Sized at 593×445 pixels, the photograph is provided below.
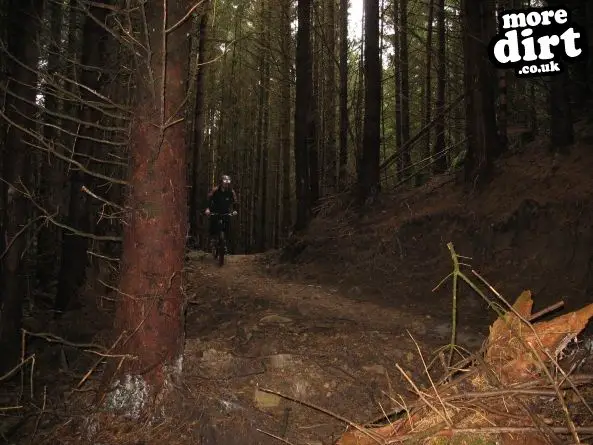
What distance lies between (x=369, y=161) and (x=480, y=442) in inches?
348

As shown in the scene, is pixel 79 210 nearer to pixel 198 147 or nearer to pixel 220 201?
pixel 220 201

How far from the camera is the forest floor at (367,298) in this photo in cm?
385

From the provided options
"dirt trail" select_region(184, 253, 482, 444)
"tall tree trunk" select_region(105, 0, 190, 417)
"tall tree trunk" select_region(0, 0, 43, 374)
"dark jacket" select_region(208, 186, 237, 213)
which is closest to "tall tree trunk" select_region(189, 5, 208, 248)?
"dark jacket" select_region(208, 186, 237, 213)

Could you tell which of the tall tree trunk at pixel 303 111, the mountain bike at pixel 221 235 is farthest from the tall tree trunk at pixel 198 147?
the tall tree trunk at pixel 303 111

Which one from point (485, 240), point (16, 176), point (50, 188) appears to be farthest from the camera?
point (50, 188)

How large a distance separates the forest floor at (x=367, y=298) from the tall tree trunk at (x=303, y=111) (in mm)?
1354

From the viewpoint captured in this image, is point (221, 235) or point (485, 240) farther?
point (221, 235)

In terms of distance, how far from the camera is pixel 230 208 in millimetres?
11766

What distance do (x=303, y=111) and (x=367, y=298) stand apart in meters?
5.97

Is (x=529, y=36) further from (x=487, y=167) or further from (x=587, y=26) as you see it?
(x=487, y=167)

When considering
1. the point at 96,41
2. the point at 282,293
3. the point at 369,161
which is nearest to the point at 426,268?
the point at 282,293

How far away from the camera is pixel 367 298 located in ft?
26.0

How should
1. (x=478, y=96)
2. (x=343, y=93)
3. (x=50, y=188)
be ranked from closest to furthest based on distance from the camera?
(x=478, y=96) → (x=50, y=188) → (x=343, y=93)

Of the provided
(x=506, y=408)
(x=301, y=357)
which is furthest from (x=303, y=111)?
(x=506, y=408)
